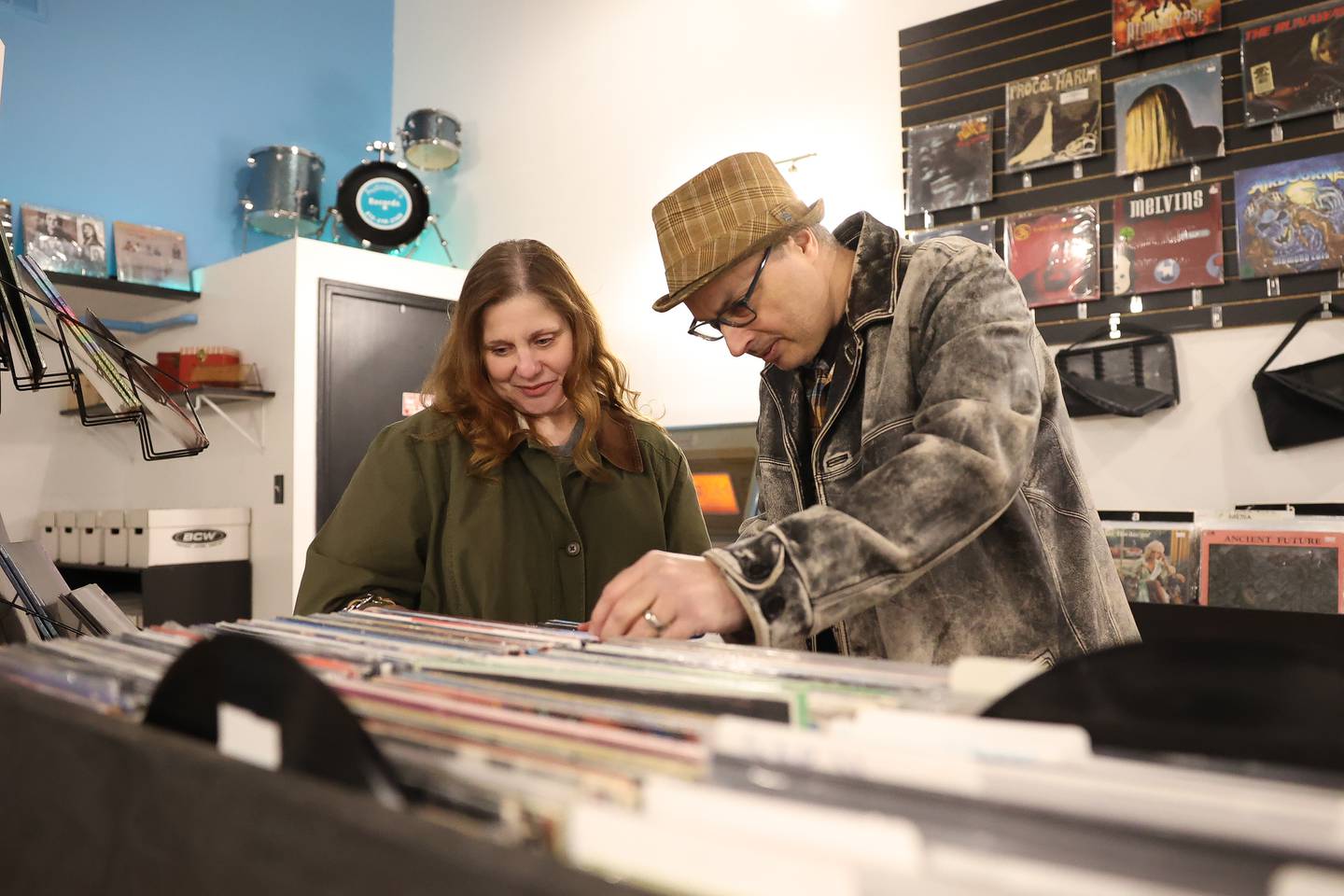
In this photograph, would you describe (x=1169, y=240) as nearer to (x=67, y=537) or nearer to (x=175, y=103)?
(x=67, y=537)

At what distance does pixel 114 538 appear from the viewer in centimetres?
359

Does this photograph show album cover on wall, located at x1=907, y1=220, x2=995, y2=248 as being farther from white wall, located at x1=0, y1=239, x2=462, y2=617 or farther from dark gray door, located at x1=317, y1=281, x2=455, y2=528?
white wall, located at x1=0, y1=239, x2=462, y2=617

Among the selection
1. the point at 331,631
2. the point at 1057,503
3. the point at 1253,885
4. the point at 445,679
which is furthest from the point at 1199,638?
the point at 1057,503

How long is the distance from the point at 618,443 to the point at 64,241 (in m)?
3.42

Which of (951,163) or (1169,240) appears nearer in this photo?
(1169,240)

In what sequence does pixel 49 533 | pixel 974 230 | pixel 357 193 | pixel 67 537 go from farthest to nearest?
pixel 357 193
pixel 49 533
pixel 67 537
pixel 974 230

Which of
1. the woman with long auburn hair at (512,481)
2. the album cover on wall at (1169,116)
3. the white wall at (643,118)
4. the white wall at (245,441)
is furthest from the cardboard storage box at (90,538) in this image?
the album cover on wall at (1169,116)

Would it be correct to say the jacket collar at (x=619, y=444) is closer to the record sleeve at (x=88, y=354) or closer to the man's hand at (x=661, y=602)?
the record sleeve at (x=88, y=354)

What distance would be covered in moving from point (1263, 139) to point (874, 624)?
2212 millimetres

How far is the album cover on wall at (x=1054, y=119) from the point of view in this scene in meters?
2.84

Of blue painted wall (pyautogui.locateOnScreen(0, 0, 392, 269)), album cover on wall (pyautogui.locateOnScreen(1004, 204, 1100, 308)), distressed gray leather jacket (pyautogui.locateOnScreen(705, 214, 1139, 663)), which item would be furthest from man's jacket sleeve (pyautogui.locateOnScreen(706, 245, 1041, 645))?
blue painted wall (pyautogui.locateOnScreen(0, 0, 392, 269))

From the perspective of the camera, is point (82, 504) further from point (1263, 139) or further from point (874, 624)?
point (1263, 139)

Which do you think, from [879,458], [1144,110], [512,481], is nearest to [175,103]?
[512,481]

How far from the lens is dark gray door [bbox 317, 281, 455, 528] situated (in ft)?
12.5
